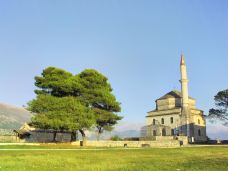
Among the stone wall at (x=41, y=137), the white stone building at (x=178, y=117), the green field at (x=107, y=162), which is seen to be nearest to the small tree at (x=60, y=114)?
the stone wall at (x=41, y=137)

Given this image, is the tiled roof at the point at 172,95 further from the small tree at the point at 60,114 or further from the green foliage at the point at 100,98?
the small tree at the point at 60,114

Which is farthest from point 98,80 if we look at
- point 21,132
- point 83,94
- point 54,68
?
point 21,132

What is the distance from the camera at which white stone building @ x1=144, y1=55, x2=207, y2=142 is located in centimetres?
8725

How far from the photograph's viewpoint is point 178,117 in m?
89.0

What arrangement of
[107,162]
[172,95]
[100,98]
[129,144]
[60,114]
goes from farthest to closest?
[172,95] → [129,144] → [100,98] → [60,114] → [107,162]

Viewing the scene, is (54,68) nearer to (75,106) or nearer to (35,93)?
(35,93)

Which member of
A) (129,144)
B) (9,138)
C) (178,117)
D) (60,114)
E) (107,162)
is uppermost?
(178,117)

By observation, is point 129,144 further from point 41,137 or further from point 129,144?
point 41,137

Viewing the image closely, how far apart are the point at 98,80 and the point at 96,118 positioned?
694cm

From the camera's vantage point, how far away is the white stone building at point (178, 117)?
87250 millimetres

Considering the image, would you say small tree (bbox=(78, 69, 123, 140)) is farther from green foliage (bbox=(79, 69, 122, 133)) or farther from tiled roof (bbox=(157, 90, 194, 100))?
tiled roof (bbox=(157, 90, 194, 100))

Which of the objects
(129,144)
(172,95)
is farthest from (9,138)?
(172,95)

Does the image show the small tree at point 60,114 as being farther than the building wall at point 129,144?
No

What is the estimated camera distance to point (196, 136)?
3472 inches
